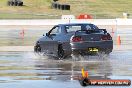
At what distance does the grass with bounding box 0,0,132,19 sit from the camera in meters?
71.8

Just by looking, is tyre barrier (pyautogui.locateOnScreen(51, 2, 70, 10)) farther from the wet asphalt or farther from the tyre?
the tyre

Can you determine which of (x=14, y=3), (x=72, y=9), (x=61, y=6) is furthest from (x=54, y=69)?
(x=72, y=9)

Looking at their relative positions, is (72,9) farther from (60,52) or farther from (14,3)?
(60,52)

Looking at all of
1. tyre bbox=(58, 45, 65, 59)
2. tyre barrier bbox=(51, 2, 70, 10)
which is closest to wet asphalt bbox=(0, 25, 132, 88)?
tyre bbox=(58, 45, 65, 59)

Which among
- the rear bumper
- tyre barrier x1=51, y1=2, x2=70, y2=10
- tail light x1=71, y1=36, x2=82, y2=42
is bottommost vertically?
tyre barrier x1=51, y1=2, x2=70, y2=10

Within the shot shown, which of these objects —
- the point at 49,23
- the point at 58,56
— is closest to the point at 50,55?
the point at 58,56

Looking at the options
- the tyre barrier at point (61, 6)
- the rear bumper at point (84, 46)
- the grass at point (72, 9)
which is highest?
the rear bumper at point (84, 46)

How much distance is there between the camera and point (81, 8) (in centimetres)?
8081

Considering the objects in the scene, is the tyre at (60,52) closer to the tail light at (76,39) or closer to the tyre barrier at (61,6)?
the tail light at (76,39)

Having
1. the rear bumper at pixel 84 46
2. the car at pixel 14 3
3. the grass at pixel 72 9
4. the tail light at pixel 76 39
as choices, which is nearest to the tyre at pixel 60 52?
the rear bumper at pixel 84 46

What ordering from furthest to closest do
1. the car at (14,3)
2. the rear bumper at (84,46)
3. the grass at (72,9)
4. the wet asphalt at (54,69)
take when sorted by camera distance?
1. the car at (14,3)
2. the grass at (72,9)
3. the rear bumper at (84,46)
4. the wet asphalt at (54,69)

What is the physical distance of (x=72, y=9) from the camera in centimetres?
7981

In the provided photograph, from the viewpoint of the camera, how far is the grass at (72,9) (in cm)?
7181

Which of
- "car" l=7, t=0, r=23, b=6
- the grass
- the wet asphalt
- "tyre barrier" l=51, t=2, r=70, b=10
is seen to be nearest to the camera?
the wet asphalt
